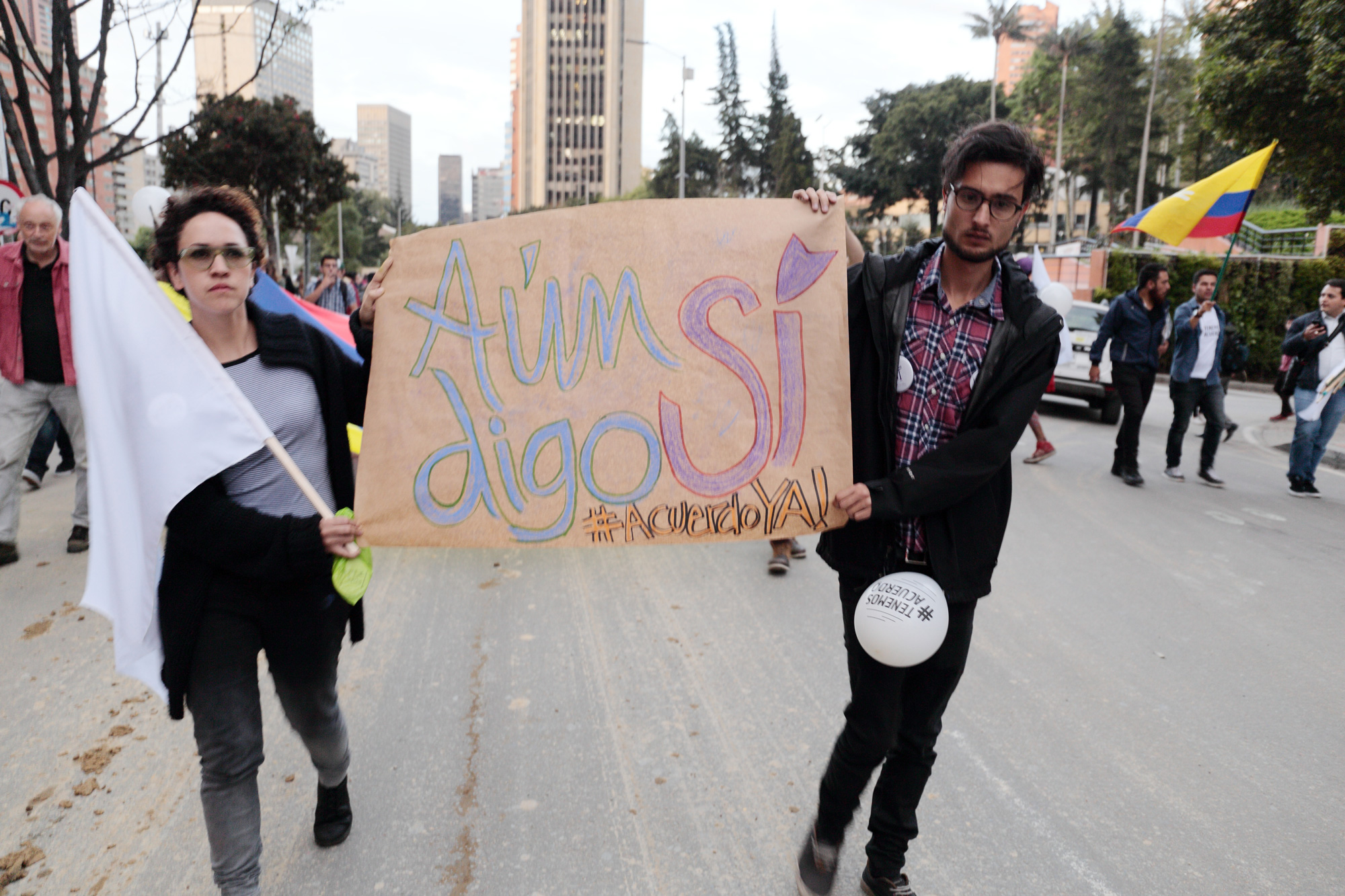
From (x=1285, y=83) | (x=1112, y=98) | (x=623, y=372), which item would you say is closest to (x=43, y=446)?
(x=623, y=372)

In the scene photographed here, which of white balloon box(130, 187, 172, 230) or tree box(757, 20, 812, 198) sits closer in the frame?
white balloon box(130, 187, 172, 230)

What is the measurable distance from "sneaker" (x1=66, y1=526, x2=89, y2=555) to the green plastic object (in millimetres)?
4543

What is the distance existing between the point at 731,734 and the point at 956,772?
84cm

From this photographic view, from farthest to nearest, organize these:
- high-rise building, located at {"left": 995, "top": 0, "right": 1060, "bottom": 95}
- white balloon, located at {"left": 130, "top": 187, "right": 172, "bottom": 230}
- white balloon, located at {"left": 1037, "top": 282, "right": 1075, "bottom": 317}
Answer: high-rise building, located at {"left": 995, "top": 0, "right": 1060, "bottom": 95} < white balloon, located at {"left": 130, "top": 187, "right": 172, "bottom": 230} < white balloon, located at {"left": 1037, "top": 282, "right": 1075, "bottom": 317}

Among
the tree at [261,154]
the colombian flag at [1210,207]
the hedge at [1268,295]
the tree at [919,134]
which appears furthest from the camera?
the tree at [919,134]

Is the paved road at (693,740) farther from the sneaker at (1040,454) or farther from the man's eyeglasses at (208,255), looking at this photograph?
the sneaker at (1040,454)

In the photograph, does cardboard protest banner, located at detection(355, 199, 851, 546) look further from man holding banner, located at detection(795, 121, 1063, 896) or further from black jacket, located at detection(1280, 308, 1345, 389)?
black jacket, located at detection(1280, 308, 1345, 389)

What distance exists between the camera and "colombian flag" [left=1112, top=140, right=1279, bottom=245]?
26.7 feet

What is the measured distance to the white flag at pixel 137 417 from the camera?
2.17 m

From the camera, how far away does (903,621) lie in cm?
225

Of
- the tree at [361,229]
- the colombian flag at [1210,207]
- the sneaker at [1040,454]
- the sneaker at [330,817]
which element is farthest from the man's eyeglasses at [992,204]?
the tree at [361,229]

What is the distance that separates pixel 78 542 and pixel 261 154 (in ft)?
75.2

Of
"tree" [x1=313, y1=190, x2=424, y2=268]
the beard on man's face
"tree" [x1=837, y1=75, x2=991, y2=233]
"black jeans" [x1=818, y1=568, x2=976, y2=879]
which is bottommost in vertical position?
"black jeans" [x1=818, y1=568, x2=976, y2=879]

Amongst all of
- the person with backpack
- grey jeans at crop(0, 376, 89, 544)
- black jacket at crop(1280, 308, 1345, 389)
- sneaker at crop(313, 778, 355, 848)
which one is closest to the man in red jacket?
grey jeans at crop(0, 376, 89, 544)
